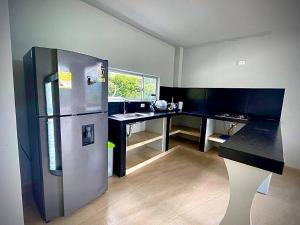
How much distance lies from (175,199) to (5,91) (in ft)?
6.26

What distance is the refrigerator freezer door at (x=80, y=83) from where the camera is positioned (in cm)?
132

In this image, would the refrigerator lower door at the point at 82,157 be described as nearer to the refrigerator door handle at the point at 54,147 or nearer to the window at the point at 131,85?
the refrigerator door handle at the point at 54,147

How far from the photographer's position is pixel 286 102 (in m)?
2.64

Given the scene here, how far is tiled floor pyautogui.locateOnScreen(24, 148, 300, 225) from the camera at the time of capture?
149cm

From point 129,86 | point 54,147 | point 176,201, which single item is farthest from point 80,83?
point 176,201

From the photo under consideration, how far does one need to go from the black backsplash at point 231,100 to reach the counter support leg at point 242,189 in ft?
7.68

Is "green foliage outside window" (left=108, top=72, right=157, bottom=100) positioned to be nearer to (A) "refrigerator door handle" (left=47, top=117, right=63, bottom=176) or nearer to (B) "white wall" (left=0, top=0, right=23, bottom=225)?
(A) "refrigerator door handle" (left=47, top=117, right=63, bottom=176)

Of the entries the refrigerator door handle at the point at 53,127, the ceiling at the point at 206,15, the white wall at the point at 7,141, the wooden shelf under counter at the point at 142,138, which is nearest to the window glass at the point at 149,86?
the wooden shelf under counter at the point at 142,138

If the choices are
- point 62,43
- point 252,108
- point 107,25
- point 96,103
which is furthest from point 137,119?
point 252,108

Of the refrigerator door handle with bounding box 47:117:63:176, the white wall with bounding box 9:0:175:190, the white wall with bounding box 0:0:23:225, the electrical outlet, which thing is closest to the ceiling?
the white wall with bounding box 9:0:175:190

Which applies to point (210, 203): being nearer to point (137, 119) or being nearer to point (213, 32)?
point (137, 119)

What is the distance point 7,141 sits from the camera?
1.07 metres

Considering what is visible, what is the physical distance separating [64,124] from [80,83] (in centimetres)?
41

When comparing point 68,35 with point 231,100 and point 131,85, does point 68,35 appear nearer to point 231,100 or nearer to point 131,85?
point 131,85
